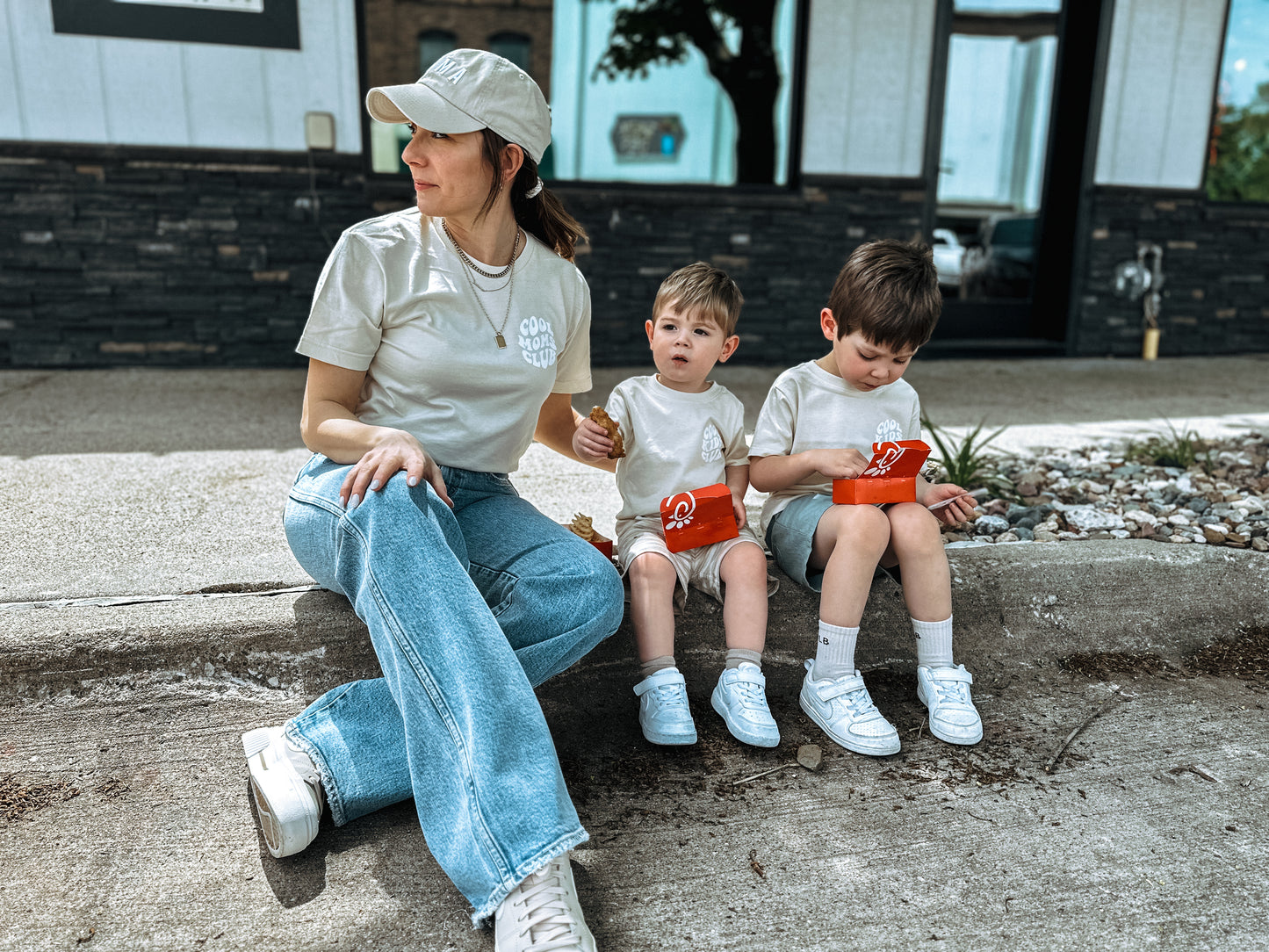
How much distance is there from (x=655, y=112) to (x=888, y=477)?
4564 millimetres

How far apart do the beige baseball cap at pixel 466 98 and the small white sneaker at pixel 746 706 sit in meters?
1.23

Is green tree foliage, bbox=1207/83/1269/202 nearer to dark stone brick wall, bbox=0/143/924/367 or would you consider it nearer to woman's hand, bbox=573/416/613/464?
dark stone brick wall, bbox=0/143/924/367

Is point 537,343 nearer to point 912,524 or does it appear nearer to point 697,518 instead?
point 697,518

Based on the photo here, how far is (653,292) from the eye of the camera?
5.59 meters

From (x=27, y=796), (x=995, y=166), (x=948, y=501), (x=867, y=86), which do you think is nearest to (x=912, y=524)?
(x=948, y=501)

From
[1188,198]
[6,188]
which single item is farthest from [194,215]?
[1188,198]

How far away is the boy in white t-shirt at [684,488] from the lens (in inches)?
80.0

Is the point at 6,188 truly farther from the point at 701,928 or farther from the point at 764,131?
the point at 701,928

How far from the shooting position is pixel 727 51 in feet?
19.6

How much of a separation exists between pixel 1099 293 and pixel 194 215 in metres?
5.63

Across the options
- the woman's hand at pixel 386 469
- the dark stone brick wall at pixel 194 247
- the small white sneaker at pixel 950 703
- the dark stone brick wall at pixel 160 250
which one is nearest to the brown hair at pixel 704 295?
the woman's hand at pixel 386 469

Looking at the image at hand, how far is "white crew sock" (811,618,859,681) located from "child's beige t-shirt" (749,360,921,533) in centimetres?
39

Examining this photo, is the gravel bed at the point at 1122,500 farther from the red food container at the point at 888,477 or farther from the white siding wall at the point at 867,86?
the white siding wall at the point at 867,86

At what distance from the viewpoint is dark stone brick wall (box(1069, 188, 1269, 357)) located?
20.6 ft
